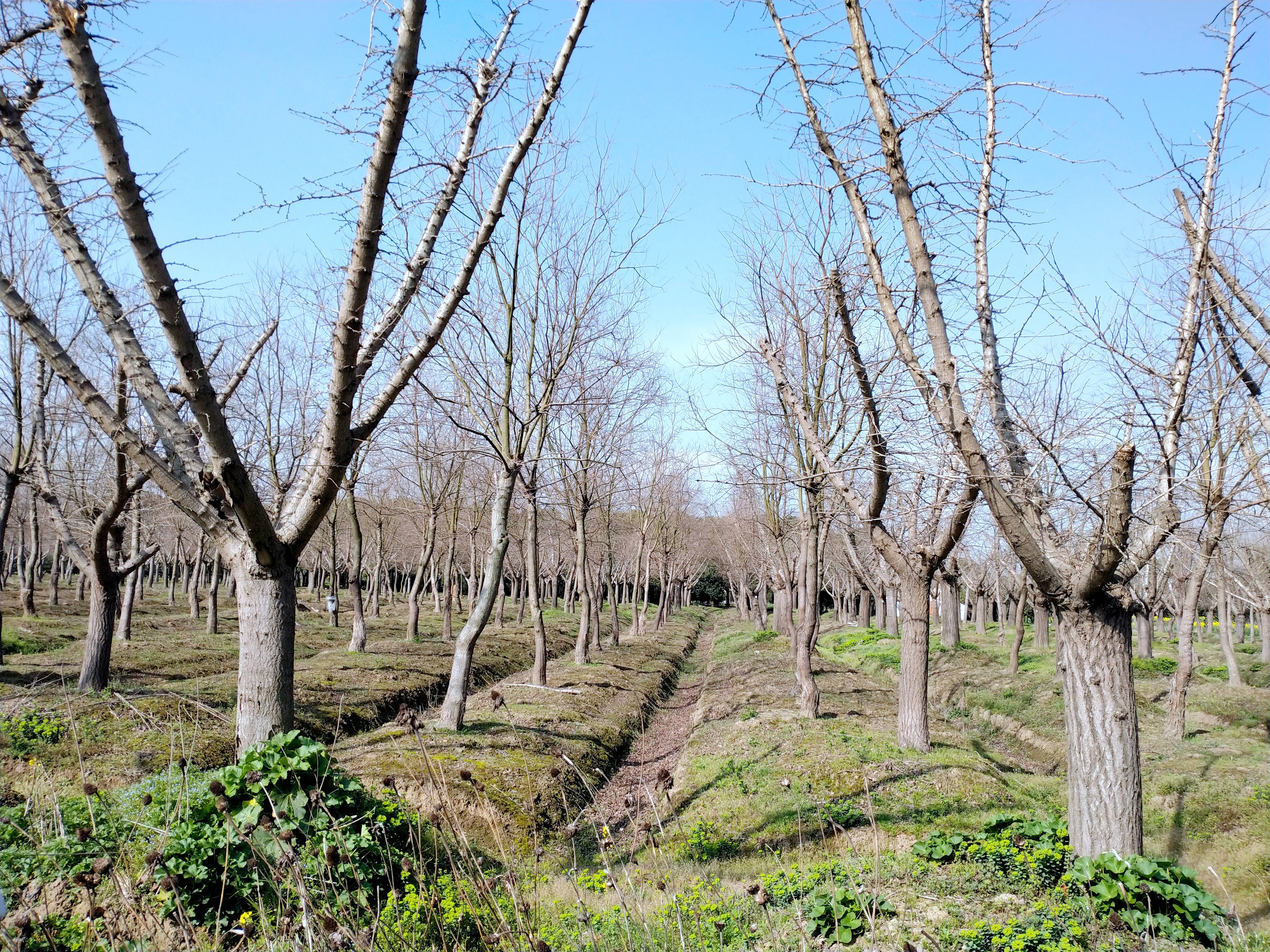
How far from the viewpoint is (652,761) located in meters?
12.9

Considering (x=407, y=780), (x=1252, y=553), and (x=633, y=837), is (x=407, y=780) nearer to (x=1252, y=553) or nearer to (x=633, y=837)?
(x=633, y=837)

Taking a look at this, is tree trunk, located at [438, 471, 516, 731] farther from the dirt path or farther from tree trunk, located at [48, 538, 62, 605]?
tree trunk, located at [48, 538, 62, 605]

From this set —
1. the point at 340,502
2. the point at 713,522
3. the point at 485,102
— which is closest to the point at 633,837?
the point at 485,102

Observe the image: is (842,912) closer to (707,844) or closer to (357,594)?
(707,844)

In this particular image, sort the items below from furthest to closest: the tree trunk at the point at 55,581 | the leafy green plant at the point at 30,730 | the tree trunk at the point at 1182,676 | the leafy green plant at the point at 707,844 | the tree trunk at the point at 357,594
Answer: the tree trunk at the point at 55,581 < the tree trunk at the point at 357,594 < the tree trunk at the point at 1182,676 < the leafy green plant at the point at 30,730 < the leafy green plant at the point at 707,844

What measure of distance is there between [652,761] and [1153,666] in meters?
18.7

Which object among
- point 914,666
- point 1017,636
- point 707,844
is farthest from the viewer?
point 1017,636

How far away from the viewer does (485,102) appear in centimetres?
525

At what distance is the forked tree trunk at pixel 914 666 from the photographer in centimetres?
1094

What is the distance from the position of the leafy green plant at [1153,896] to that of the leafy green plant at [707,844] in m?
3.68

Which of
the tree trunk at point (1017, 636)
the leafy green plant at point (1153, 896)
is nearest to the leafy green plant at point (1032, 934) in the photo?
the leafy green plant at point (1153, 896)

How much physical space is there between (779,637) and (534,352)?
21598mm

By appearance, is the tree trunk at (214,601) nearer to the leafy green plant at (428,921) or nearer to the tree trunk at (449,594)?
the tree trunk at (449,594)

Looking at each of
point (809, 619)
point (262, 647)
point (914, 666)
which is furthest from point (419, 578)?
point (262, 647)
